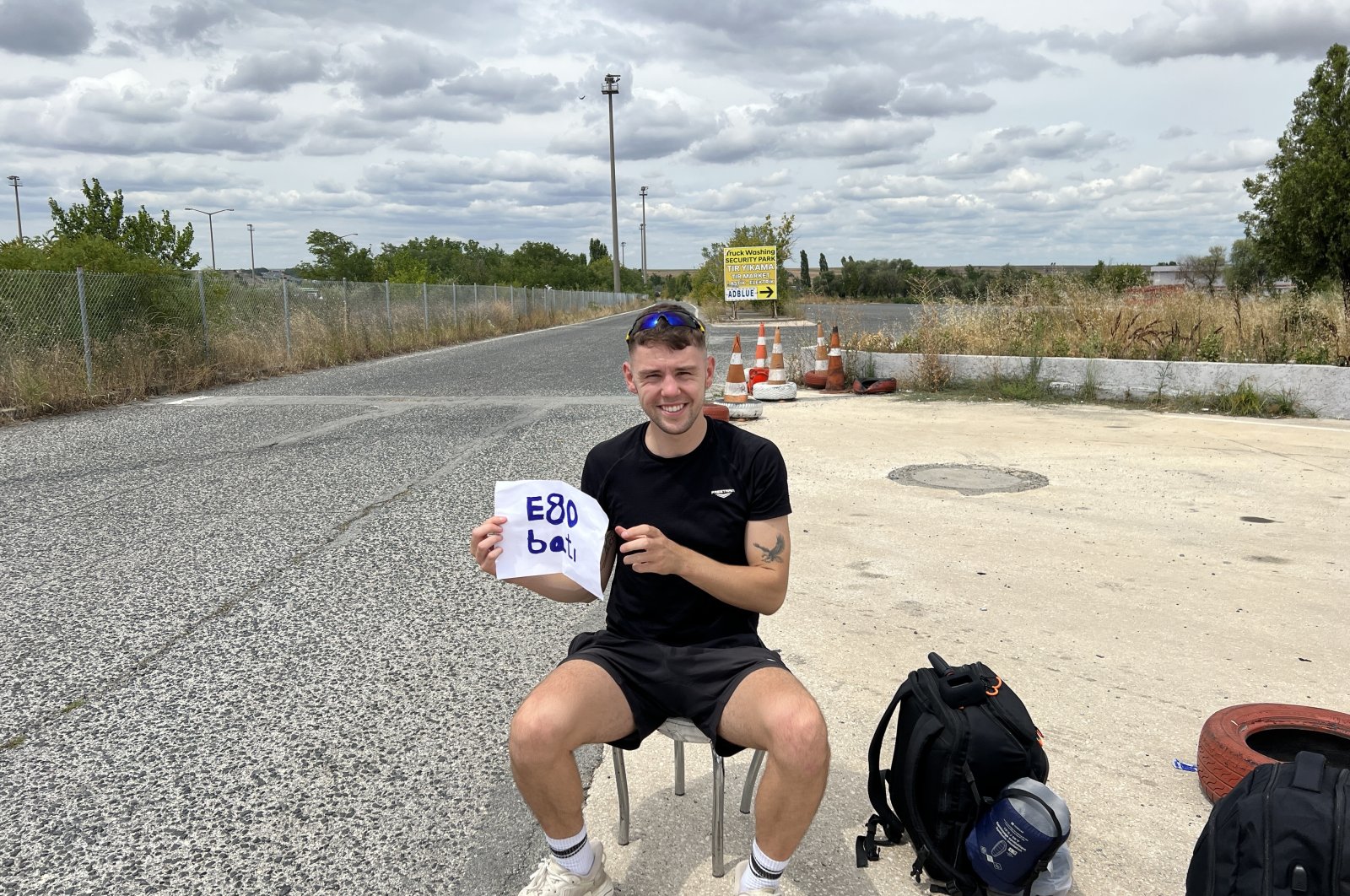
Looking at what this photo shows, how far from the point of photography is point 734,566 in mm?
2434

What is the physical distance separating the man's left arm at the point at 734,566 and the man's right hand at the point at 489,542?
1.05 ft

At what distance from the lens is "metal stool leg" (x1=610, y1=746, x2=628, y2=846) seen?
253cm

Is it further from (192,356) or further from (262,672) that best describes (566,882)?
(192,356)

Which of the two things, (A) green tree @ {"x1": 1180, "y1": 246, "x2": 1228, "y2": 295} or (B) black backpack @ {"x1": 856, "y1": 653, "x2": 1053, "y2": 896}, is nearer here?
(B) black backpack @ {"x1": 856, "y1": 653, "x2": 1053, "y2": 896}

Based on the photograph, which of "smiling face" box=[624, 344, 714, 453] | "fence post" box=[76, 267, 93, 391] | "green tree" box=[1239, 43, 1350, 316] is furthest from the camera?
"green tree" box=[1239, 43, 1350, 316]

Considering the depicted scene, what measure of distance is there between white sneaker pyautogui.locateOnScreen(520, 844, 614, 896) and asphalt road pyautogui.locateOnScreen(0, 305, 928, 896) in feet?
0.54

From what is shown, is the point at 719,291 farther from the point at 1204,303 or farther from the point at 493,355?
the point at 1204,303

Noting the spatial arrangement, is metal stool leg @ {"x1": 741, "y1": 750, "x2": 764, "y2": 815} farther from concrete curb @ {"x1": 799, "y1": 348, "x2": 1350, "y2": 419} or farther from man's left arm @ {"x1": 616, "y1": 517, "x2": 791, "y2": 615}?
concrete curb @ {"x1": 799, "y1": 348, "x2": 1350, "y2": 419}

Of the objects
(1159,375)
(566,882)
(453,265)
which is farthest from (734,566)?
(453,265)

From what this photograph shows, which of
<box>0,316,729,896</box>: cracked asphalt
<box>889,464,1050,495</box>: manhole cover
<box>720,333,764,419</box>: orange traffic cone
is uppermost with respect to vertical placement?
<box>720,333,764,419</box>: orange traffic cone

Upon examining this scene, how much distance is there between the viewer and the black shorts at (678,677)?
7.79ft

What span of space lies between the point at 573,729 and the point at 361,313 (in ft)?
67.8

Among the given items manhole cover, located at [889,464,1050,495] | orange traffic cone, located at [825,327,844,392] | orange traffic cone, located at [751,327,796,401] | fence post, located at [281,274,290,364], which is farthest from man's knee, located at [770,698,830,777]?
fence post, located at [281,274,290,364]

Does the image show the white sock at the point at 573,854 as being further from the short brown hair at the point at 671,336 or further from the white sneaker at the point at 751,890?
the short brown hair at the point at 671,336
